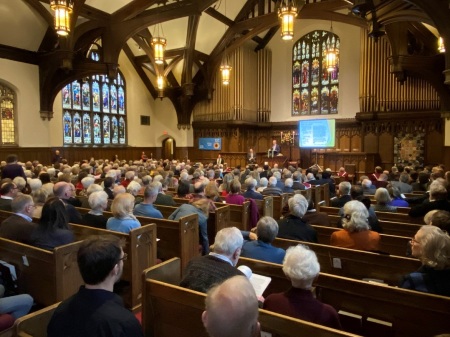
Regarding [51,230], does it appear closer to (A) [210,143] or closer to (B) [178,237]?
(B) [178,237]

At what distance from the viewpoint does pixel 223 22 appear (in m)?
16.0

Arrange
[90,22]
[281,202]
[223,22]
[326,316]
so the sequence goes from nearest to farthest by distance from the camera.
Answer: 1. [326,316]
2. [281,202]
3. [90,22]
4. [223,22]

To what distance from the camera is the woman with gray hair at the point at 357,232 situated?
354 cm

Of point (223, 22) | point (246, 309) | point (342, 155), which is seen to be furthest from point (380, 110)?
point (246, 309)

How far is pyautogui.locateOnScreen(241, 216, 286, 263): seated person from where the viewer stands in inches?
122

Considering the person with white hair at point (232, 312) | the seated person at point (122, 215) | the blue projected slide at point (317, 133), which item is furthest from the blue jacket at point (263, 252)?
the blue projected slide at point (317, 133)

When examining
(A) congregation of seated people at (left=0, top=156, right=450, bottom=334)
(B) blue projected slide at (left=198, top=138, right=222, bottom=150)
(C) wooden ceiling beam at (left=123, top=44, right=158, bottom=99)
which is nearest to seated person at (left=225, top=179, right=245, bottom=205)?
(A) congregation of seated people at (left=0, top=156, right=450, bottom=334)

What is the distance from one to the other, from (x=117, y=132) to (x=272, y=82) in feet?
28.0

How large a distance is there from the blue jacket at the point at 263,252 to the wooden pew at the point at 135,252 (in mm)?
1250

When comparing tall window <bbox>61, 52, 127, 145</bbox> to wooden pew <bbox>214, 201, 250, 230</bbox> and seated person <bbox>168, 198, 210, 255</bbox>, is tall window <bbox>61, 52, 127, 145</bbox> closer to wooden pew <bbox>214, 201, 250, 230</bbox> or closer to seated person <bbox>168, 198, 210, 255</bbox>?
wooden pew <bbox>214, 201, 250, 230</bbox>

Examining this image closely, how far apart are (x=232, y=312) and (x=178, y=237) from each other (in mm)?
3214

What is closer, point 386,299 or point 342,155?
point 386,299

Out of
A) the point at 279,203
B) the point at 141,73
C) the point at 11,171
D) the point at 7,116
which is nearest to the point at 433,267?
the point at 279,203

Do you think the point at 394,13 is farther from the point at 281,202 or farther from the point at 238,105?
the point at 238,105
